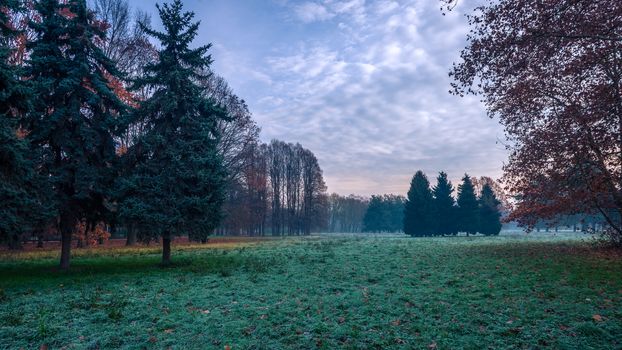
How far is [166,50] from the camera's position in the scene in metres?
18.0

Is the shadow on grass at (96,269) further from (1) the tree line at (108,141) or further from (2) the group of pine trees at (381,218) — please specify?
(2) the group of pine trees at (381,218)

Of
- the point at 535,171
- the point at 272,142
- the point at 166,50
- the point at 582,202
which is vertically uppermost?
the point at 272,142

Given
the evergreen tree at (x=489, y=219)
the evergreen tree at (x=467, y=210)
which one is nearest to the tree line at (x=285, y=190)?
the evergreen tree at (x=467, y=210)

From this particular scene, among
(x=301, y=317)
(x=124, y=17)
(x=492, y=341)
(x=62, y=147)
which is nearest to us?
(x=492, y=341)

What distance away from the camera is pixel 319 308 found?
28.2ft

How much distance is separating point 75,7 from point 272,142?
51784 mm

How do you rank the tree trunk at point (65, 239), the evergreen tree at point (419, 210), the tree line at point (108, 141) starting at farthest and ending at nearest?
1. the evergreen tree at point (419, 210)
2. the tree trunk at point (65, 239)
3. the tree line at point (108, 141)

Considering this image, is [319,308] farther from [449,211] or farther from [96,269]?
[449,211]

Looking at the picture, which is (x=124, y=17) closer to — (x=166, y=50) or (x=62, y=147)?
(x=166, y=50)

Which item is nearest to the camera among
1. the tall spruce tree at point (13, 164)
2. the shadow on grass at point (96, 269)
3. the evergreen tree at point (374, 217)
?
the tall spruce tree at point (13, 164)

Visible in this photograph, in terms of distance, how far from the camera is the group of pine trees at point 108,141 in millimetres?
15320

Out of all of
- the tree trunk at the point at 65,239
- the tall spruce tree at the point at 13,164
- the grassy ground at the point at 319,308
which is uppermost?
the tall spruce tree at the point at 13,164

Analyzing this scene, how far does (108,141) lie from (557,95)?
22798 mm

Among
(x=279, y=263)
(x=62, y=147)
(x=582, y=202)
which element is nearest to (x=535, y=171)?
(x=582, y=202)
